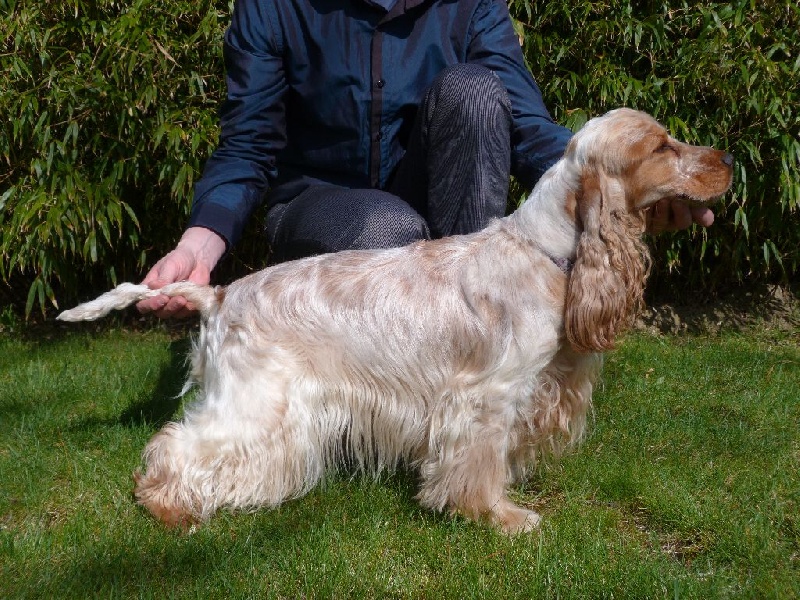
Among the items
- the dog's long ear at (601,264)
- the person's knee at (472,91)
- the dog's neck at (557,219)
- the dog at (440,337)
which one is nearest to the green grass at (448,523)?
the dog at (440,337)

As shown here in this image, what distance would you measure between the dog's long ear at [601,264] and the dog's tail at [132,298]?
119 centimetres

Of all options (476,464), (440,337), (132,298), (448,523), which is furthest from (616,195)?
(132,298)

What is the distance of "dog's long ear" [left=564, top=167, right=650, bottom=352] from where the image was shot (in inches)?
98.5

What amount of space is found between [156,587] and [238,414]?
577 mm

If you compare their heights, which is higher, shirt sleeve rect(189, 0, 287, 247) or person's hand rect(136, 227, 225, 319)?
shirt sleeve rect(189, 0, 287, 247)

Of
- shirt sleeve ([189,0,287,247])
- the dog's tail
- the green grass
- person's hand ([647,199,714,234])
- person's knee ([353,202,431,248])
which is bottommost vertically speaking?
the green grass

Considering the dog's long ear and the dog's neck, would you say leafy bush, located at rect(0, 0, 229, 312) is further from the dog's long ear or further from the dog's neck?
the dog's long ear

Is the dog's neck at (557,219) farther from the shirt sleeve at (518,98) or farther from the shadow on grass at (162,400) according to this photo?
the shadow on grass at (162,400)

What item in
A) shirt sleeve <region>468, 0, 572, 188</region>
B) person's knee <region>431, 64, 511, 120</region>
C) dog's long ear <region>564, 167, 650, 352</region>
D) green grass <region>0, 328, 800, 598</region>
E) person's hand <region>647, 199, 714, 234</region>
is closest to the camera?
green grass <region>0, 328, 800, 598</region>

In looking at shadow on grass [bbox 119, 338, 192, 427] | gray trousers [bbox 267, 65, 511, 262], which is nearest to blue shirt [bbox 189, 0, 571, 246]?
gray trousers [bbox 267, 65, 511, 262]

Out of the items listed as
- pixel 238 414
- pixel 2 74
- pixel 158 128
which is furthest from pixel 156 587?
pixel 2 74

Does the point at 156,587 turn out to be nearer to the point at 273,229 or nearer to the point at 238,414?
the point at 238,414

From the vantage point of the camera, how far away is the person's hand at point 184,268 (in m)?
2.74

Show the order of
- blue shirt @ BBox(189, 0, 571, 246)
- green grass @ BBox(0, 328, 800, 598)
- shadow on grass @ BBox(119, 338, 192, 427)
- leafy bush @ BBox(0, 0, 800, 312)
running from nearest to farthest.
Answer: green grass @ BBox(0, 328, 800, 598) → blue shirt @ BBox(189, 0, 571, 246) → shadow on grass @ BBox(119, 338, 192, 427) → leafy bush @ BBox(0, 0, 800, 312)
